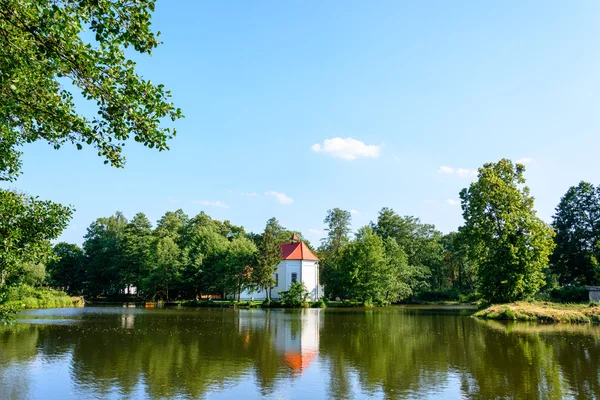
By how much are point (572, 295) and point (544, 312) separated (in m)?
8.32

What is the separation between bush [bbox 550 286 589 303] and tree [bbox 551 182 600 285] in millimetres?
12587

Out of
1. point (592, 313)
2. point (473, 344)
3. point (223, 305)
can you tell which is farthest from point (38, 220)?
point (223, 305)

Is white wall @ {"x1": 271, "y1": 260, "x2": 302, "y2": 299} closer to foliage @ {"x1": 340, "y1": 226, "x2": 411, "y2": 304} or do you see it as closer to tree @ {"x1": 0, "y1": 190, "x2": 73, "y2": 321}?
foliage @ {"x1": 340, "y1": 226, "x2": 411, "y2": 304}

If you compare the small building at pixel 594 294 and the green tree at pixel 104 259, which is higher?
the green tree at pixel 104 259

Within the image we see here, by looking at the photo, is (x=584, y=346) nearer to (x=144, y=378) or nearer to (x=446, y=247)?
(x=144, y=378)

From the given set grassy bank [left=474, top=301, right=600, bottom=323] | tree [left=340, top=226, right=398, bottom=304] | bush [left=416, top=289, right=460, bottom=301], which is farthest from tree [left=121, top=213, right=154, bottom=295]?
grassy bank [left=474, top=301, right=600, bottom=323]

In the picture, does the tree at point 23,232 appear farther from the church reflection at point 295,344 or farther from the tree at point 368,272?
the tree at point 368,272

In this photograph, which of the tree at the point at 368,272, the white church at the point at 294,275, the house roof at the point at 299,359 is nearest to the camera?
the house roof at the point at 299,359

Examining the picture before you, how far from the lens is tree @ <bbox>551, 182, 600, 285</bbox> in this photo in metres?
48.6

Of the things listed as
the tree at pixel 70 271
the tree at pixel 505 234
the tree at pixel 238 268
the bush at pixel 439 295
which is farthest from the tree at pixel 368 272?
the tree at pixel 70 271

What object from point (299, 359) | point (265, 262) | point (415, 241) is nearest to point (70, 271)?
point (265, 262)

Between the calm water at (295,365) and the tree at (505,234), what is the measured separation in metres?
14.9

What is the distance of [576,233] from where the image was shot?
1966 inches

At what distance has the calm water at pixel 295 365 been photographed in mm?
10156
